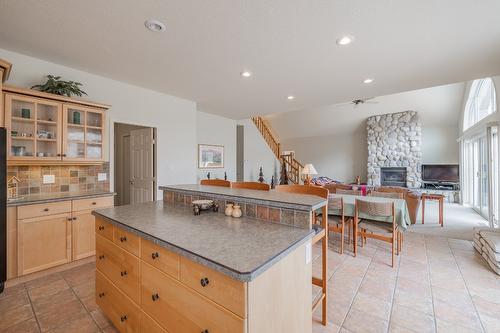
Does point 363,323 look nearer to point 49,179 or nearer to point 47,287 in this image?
point 47,287

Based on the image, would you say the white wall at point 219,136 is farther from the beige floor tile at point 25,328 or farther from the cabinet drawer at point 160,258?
the cabinet drawer at point 160,258

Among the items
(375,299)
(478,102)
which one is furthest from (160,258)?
(478,102)

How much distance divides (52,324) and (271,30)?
10.5 feet

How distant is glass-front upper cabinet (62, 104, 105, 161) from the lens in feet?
9.41

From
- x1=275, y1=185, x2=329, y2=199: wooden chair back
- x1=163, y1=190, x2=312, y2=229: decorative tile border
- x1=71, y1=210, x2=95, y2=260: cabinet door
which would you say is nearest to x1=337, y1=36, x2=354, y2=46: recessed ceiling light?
x1=275, y1=185, x2=329, y2=199: wooden chair back

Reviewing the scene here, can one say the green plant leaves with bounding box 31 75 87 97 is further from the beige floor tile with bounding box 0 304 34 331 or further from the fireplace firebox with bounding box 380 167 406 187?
the fireplace firebox with bounding box 380 167 406 187

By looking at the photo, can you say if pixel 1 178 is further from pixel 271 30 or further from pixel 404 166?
pixel 404 166

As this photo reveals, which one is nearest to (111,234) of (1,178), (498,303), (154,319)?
(154,319)

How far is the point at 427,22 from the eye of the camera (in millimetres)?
2057

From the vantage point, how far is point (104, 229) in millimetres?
1775

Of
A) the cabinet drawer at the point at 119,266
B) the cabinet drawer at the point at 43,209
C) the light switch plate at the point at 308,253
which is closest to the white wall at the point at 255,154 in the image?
the cabinet drawer at the point at 43,209

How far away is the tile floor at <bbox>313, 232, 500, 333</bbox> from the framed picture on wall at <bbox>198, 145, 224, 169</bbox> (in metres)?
3.54

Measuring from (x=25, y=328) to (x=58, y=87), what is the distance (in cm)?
253

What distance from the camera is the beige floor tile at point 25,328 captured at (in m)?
1.78
